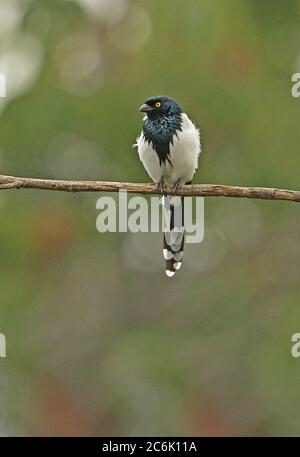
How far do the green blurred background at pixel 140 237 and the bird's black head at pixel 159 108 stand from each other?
5.76 m

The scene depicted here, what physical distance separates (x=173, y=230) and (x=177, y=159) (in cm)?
83

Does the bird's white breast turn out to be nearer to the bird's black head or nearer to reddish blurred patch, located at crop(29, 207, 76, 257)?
the bird's black head

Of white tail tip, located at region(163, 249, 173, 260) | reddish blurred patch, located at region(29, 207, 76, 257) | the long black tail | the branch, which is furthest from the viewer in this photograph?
reddish blurred patch, located at region(29, 207, 76, 257)

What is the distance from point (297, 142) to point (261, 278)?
6.01ft

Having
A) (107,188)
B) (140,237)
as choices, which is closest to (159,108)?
(107,188)

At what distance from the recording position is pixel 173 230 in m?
9.02

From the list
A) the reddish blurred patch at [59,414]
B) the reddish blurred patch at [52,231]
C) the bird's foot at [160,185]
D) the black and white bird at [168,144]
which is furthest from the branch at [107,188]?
the reddish blurred patch at [59,414]

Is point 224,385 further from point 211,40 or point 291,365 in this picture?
point 211,40

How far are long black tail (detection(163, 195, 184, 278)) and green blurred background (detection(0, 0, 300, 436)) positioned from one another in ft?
17.6

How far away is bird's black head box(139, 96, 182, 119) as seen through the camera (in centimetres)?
859

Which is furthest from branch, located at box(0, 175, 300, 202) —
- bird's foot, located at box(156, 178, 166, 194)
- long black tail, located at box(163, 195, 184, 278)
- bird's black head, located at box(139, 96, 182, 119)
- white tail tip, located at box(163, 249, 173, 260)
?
white tail tip, located at box(163, 249, 173, 260)

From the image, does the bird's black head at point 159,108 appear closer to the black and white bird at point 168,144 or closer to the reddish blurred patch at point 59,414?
the black and white bird at point 168,144

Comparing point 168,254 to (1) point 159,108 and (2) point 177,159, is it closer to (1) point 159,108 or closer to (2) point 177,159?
(2) point 177,159

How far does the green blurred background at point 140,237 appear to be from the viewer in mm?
14641
